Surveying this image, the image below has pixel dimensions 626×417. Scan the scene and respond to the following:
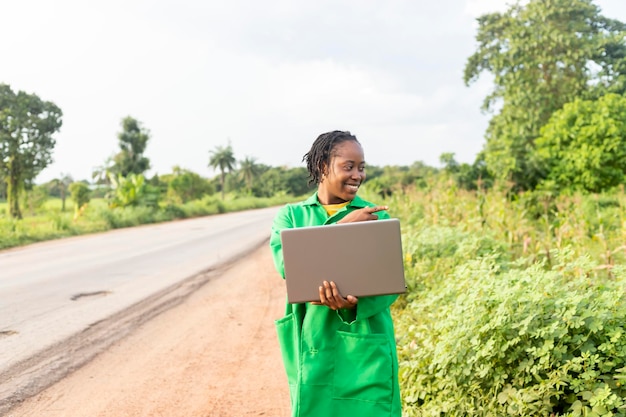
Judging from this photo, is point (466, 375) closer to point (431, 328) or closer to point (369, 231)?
point (431, 328)

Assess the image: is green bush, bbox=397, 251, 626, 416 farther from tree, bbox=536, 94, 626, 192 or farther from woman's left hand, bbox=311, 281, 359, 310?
tree, bbox=536, 94, 626, 192

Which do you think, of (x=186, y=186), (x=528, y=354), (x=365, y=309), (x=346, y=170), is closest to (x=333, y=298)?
(x=365, y=309)

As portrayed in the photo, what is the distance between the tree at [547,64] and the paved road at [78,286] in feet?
36.3

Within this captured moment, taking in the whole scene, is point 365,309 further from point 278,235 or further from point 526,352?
point 526,352

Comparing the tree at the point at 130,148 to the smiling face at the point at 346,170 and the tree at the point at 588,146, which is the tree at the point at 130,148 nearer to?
the tree at the point at 588,146

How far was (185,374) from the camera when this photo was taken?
4.88m

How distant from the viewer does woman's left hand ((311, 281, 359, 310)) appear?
6.55 feet

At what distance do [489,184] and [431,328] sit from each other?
19794mm

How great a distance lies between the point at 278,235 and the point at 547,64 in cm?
2286

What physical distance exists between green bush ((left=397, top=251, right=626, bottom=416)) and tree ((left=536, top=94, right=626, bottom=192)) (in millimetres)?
15094

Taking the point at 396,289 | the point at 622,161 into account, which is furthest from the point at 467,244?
the point at 622,161

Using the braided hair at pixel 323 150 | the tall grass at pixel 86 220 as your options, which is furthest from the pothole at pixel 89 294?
the tall grass at pixel 86 220

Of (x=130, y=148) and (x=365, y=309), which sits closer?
(x=365, y=309)

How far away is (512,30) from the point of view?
22.9 meters
